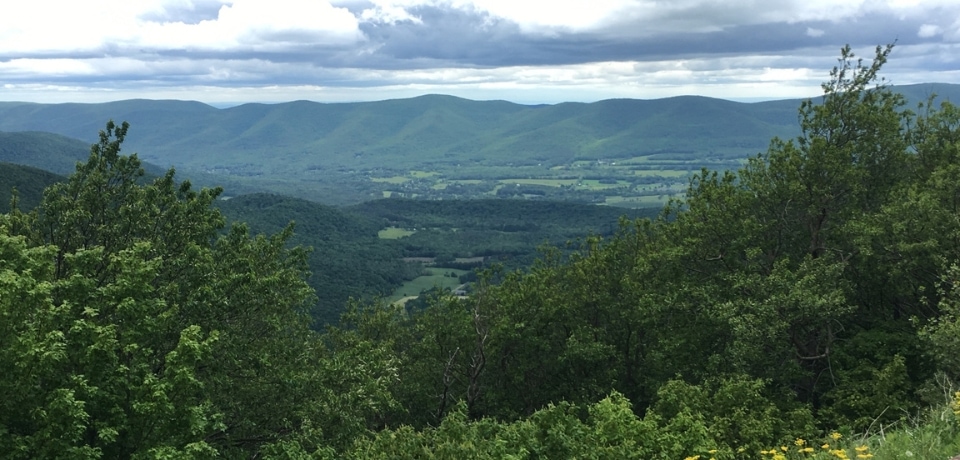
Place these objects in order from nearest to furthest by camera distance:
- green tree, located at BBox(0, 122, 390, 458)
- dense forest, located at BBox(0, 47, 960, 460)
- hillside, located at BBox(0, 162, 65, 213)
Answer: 1. green tree, located at BBox(0, 122, 390, 458)
2. dense forest, located at BBox(0, 47, 960, 460)
3. hillside, located at BBox(0, 162, 65, 213)

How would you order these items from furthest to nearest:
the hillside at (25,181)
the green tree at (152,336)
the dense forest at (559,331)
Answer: the hillside at (25,181) → the dense forest at (559,331) → the green tree at (152,336)

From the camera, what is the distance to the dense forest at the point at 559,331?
16406 mm

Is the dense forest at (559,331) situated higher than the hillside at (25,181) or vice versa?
the dense forest at (559,331)

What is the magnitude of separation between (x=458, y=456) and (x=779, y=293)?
48.8ft

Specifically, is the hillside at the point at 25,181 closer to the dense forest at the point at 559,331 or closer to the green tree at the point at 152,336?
the green tree at the point at 152,336

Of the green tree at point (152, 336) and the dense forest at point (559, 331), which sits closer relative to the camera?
the green tree at point (152, 336)

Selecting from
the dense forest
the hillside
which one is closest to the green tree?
the dense forest

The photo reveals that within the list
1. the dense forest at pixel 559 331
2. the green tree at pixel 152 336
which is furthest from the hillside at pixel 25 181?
the dense forest at pixel 559 331

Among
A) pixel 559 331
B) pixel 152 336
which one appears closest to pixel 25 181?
pixel 559 331

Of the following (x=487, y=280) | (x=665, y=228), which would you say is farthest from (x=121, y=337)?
(x=665, y=228)

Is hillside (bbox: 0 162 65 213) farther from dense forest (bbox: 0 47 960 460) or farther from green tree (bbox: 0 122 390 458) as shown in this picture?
dense forest (bbox: 0 47 960 460)

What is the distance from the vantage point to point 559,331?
1366 inches

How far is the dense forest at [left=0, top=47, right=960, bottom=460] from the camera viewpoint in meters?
16.4

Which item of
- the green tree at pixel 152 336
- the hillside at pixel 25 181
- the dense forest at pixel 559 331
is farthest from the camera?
the hillside at pixel 25 181
